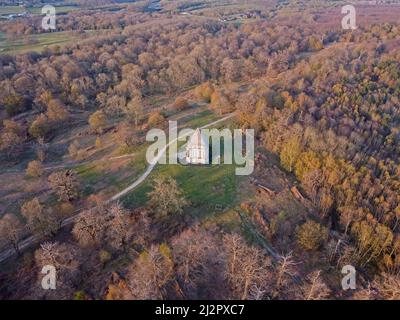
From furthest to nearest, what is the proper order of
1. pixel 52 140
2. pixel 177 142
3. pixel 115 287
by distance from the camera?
pixel 52 140 → pixel 177 142 → pixel 115 287

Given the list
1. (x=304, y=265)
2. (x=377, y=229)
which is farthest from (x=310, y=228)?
(x=377, y=229)

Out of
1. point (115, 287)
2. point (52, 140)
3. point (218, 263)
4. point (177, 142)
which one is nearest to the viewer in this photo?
point (115, 287)

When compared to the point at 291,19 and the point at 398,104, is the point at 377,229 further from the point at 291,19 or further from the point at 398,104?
the point at 291,19

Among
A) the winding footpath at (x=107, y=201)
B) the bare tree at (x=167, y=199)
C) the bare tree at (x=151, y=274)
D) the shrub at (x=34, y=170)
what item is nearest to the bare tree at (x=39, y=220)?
the winding footpath at (x=107, y=201)

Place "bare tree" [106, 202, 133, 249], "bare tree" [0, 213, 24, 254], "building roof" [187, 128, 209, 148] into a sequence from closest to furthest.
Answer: "bare tree" [0, 213, 24, 254] → "bare tree" [106, 202, 133, 249] → "building roof" [187, 128, 209, 148]

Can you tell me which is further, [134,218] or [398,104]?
[398,104]

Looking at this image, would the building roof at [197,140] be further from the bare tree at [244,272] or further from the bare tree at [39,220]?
the bare tree at [39,220]

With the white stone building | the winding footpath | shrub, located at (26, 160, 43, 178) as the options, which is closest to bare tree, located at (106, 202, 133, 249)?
the winding footpath

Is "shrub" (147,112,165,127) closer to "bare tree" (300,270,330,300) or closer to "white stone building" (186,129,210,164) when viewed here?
"white stone building" (186,129,210,164)
